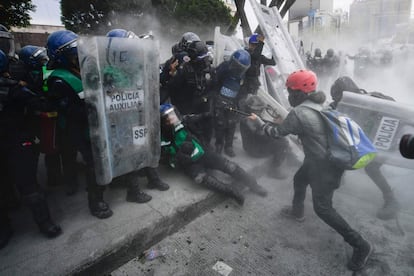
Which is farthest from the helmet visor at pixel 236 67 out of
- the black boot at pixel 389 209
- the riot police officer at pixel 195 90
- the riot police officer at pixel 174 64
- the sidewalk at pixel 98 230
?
the black boot at pixel 389 209

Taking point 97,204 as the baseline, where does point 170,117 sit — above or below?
above

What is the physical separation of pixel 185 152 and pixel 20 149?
1747 millimetres

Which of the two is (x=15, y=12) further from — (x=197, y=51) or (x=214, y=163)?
(x=214, y=163)

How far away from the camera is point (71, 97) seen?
2426 mm

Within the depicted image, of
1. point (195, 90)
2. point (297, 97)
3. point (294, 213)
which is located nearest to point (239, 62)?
point (195, 90)

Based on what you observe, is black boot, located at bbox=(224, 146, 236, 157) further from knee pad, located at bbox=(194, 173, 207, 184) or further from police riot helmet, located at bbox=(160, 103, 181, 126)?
police riot helmet, located at bbox=(160, 103, 181, 126)

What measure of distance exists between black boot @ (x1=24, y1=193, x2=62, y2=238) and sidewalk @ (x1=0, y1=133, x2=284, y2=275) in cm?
7

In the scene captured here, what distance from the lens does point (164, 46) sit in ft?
59.9

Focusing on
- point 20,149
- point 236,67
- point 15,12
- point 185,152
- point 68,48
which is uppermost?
Result: point 15,12

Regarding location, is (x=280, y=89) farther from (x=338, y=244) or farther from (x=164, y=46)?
(x=164, y=46)

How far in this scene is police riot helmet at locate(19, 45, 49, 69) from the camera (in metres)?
3.82

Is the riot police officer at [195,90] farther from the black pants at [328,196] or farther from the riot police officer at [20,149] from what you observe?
the riot police officer at [20,149]

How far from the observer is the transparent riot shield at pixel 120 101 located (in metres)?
2.21

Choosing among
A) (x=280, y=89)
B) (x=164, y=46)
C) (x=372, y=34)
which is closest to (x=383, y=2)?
(x=372, y=34)
